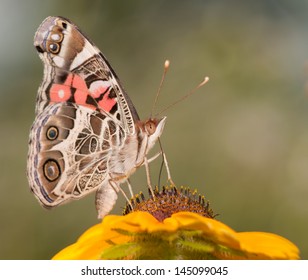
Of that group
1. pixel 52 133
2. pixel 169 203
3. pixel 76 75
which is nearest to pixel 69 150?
pixel 52 133

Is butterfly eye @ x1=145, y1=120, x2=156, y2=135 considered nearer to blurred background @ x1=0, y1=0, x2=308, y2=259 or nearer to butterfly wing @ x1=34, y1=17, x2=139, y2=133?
butterfly wing @ x1=34, y1=17, x2=139, y2=133

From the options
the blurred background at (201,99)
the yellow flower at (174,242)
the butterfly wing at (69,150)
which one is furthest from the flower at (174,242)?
the blurred background at (201,99)

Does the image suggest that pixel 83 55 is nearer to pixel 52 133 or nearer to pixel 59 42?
pixel 59 42

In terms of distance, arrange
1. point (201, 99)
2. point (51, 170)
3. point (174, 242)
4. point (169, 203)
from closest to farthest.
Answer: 1. point (174, 242)
2. point (169, 203)
3. point (51, 170)
4. point (201, 99)

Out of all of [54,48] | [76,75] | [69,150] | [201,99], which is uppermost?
[54,48]

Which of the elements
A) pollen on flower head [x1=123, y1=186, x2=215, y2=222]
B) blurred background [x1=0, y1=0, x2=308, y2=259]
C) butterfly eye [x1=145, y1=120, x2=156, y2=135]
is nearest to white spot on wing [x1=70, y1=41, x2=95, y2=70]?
butterfly eye [x1=145, y1=120, x2=156, y2=135]

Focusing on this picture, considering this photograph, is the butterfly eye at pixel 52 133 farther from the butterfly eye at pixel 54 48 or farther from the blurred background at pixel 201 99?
the blurred background at pixel 201 99
